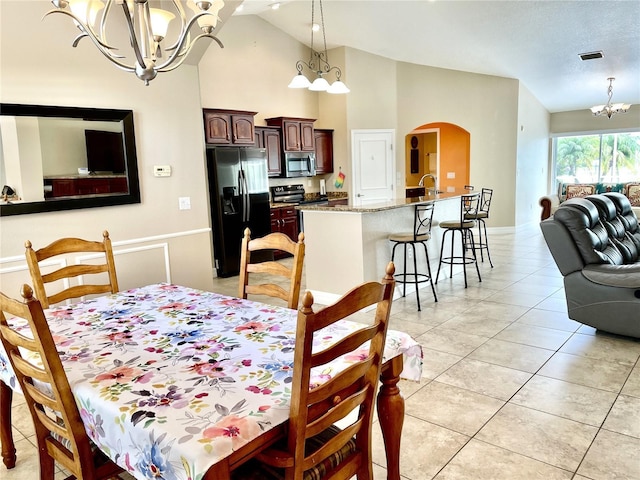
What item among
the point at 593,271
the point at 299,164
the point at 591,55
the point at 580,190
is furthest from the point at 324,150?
the point at 580,190

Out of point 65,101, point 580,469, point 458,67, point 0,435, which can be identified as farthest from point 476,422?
point 458,67

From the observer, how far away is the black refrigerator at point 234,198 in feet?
20.0

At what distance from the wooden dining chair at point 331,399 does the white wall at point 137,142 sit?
9.32 feet

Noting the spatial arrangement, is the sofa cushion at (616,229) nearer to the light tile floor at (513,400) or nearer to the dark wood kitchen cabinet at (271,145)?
the light tile floor at (513,400)

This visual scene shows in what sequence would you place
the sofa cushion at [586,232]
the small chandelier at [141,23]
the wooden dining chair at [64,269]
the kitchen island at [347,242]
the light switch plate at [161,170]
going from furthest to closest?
the kitchen island at [347,242]
the light switch plate at [161,170]
the sofa cushion at [586,232]
the wooden dining chair at [64,269]
the small chandelier at [141,23]

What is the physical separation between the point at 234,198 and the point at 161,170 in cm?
227

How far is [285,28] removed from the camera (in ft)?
24.7

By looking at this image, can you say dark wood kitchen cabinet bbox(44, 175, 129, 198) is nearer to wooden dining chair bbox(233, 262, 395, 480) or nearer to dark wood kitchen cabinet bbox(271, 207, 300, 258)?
wooden dining chair bbox(233, 262, 395, 480)

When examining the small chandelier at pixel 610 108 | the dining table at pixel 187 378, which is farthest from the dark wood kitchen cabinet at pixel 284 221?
the small chandelier at pixel 610 108

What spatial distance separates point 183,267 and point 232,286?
5.26 ft

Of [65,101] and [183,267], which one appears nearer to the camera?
[65,101]

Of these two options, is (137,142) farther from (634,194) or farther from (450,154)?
(634,194)

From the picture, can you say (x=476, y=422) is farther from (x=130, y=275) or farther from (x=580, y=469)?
(x=130, y=275)

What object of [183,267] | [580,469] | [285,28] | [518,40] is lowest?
[580,469]
